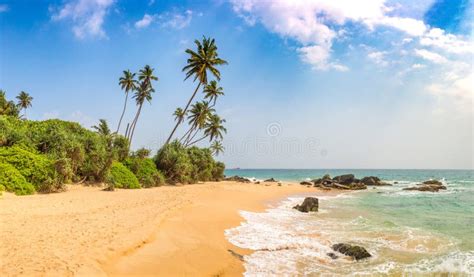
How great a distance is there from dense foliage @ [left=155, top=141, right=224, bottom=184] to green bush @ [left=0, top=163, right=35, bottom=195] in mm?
18038

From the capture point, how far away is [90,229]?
997cm

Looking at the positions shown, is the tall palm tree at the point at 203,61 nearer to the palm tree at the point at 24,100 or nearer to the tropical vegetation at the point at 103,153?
the tropical vegetation at the point at 103,153

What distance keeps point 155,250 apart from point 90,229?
2.77 meters

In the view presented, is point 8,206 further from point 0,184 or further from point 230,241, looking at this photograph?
point 230,241

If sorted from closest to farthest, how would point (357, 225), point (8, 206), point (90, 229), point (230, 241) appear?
point (90, 229) → point (230, 241) → point (8, 206) → point (357, 225)

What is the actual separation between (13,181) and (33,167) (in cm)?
172

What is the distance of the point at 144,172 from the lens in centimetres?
3297

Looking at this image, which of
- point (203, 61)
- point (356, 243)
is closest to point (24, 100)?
point (203, 61)

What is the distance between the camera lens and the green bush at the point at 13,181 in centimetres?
1780

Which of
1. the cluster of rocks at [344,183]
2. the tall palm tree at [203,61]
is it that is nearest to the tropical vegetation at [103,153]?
the tall palm tree at [203,61]

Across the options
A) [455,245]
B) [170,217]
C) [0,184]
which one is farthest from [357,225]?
[0,184]

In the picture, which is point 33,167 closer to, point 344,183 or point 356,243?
point 356,243

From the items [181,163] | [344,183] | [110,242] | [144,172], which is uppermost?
[181,163]

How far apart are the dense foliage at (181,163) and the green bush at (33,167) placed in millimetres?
16351
